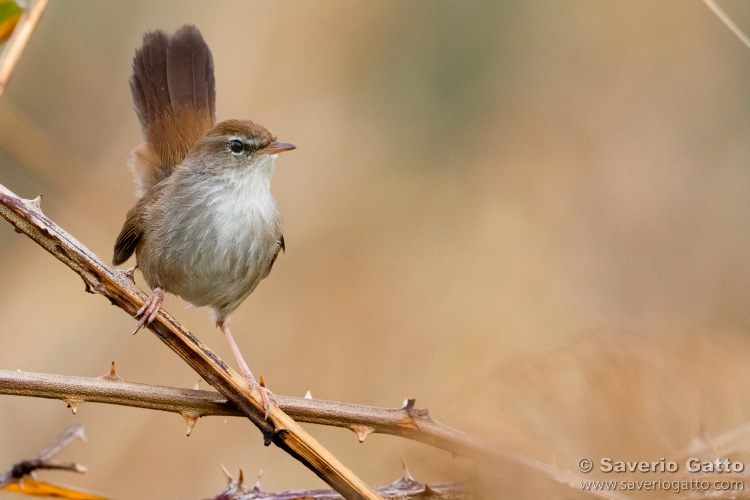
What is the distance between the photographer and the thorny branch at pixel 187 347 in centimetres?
194

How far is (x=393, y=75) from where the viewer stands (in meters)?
5.31

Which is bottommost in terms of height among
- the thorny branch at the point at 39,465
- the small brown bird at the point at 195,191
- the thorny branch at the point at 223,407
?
the thorny branch at the point at 39,465

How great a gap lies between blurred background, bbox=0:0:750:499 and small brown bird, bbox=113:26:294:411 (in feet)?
3.38

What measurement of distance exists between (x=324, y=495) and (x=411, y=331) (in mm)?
2742

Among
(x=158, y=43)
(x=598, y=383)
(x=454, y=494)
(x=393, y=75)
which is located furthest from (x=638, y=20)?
(x=454, y=494)

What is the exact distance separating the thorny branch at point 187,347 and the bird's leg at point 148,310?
2cm

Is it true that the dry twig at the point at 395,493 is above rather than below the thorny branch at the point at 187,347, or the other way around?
below

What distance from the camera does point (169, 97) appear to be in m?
3.70

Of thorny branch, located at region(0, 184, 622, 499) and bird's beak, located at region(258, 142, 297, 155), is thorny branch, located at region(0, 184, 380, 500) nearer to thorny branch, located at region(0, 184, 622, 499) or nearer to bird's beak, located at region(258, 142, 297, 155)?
thorny branch, located at region(0, 184, 622, 499)

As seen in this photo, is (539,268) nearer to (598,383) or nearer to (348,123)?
(348,123)

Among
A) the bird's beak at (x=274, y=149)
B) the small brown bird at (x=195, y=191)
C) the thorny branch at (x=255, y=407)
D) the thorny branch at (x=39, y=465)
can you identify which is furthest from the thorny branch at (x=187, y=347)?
the bird's beak at (x=274, y=149)

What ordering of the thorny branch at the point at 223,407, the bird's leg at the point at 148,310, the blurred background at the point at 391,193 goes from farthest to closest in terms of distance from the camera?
1. the blurred background at the point at 391,193
2. the bird's leg at the point at 148,310
3. the thorny branch at the point at 223,407

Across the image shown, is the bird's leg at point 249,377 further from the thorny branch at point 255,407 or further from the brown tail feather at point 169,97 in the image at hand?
the brown tail feather at point 169,97

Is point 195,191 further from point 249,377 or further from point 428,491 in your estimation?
point 428,491
